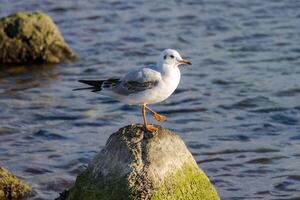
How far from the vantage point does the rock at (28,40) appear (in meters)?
14.7

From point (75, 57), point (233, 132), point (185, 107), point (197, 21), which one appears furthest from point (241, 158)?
point (197, 21)

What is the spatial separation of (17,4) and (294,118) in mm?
9206

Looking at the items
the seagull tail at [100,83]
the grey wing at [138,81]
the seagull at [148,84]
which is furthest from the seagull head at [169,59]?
the seagull tail at [100,83]

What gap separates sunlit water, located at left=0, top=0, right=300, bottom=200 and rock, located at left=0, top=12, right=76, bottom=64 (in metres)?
0.28

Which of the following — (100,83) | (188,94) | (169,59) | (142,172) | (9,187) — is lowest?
(9,187)

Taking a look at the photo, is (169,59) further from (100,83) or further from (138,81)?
(100,83)

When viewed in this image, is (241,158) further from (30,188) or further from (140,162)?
(140,162)

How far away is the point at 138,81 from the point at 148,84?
0.44 ft

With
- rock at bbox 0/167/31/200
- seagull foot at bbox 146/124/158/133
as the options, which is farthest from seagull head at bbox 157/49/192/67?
rock at bbox 0/167/31/200

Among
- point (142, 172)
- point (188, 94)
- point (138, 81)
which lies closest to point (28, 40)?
point (188, 94)

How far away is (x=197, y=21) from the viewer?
17.4 meters

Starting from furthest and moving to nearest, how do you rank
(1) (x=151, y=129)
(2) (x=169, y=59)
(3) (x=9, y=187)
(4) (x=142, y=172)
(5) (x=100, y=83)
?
(3) (x=9, y=187)
(5) (x=100, y=83)
(2) (x=169, y=59)
(1) (x=151, y=129)
(4) (x=142, y=172)

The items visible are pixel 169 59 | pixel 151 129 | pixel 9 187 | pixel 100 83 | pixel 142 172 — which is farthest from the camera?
pixel 9 187

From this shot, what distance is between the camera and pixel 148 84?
24.6ft
